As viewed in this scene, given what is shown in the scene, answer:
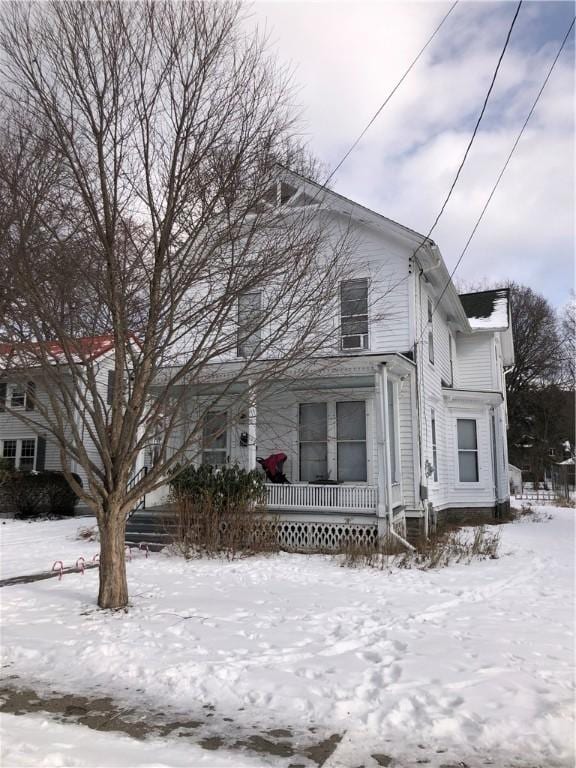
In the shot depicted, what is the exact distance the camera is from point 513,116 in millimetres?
8719

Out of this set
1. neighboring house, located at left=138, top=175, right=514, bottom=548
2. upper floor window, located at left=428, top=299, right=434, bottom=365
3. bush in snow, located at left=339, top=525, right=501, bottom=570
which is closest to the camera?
bush in snow, located at left=339, top=525, right=501, bottom=570

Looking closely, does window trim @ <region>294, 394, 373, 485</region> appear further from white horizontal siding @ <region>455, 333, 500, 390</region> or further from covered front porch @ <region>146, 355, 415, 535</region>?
white horizontal siding @ <region>455, 333, 500, 390</region>

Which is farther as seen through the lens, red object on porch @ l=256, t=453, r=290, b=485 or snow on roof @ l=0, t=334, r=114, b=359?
red object on porch @ l=256, t=453, r=290, b=485

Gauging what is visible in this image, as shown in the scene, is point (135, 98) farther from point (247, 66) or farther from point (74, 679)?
point (74, 679)

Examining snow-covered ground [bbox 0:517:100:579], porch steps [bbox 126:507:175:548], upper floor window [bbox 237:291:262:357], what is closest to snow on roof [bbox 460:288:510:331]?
porch steps [bbox 126:507:175:548]

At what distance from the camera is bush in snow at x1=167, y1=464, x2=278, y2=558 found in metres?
10.5

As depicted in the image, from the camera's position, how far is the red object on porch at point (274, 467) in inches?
516

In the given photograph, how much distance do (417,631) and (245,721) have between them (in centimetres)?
251

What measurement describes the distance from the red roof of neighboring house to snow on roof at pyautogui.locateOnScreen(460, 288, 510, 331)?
15.7m

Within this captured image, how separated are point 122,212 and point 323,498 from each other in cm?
746

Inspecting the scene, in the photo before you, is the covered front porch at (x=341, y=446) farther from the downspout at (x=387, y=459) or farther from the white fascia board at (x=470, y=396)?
the white fascia board at (x=470, y=396)

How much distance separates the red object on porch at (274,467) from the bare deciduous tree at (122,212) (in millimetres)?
6412

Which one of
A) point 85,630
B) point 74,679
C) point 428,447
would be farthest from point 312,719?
point 428,447

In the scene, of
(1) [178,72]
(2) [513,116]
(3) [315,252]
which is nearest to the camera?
(1) [178,72]
